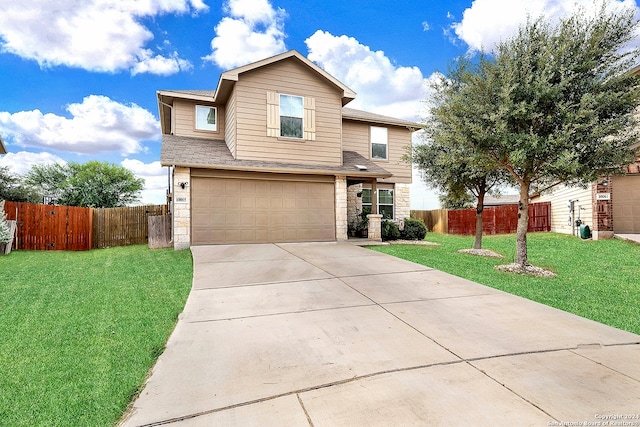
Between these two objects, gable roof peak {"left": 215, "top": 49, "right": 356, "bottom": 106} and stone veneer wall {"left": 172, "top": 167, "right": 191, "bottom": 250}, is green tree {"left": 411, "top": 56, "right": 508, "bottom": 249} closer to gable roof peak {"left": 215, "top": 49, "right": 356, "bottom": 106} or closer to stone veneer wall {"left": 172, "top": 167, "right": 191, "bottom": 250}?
gable roof peak {"left": 215, "top": 49, "right": 356, "bottom": 106}

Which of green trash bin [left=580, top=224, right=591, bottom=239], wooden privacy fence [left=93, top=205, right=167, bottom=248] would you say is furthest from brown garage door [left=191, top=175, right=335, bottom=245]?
green trash bin [left=580, top=224, right=591, bottom=239]

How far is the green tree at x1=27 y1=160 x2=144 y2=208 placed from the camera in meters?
25.4

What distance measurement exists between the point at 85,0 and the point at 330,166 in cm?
889

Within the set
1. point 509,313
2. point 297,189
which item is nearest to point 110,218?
point 297,189

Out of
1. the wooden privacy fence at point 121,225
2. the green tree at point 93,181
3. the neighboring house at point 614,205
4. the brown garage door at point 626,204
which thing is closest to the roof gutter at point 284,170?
the wooden privacy fence at point 121,225

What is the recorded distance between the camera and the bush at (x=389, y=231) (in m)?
13.8

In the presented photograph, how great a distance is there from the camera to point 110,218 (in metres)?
14.2

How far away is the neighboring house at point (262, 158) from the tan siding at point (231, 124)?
0.04 m

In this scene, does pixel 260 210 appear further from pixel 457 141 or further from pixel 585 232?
pixel 585 232

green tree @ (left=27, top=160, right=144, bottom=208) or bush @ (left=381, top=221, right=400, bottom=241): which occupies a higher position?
green tree @ (left=27, top=160, right=144, bottom=208)

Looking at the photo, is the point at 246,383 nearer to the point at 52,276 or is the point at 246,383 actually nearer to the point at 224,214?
the point at 52,276

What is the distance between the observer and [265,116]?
11.7 meters

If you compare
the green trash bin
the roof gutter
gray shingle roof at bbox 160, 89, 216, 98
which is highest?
gray shingle roof at bbox 160, 89, 216, 98

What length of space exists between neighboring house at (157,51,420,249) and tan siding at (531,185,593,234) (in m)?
9.05
